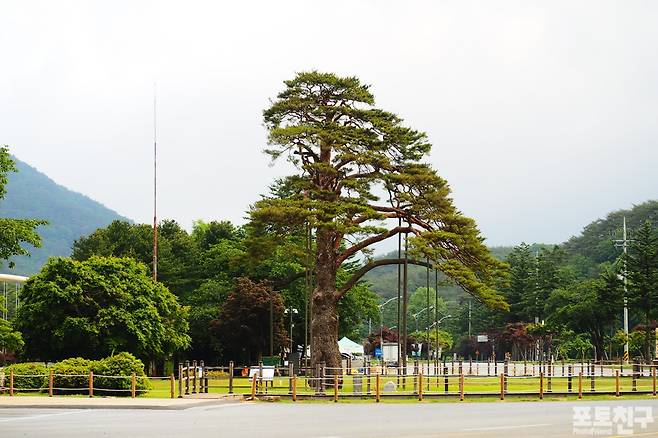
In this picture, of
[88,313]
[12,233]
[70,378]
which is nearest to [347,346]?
[88,313]

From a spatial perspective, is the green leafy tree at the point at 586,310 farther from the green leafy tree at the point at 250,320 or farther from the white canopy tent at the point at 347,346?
the green leafy tree at the point at 250,320

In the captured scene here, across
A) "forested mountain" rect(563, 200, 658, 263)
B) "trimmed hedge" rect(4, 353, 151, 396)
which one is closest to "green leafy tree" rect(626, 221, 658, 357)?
"trimmed hedge" rect(4, 353, 151, 396)

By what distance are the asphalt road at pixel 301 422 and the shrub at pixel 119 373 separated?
9.03 m

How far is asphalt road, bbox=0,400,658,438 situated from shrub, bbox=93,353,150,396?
355 inches

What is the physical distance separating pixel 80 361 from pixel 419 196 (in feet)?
64.2

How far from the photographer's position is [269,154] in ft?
184

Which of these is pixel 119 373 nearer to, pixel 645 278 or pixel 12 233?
pixel 12 233

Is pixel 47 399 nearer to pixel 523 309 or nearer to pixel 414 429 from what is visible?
pixel 414 429

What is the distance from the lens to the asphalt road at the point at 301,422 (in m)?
21.5

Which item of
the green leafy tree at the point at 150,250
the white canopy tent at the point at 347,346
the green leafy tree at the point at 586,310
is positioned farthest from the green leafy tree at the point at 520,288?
the green leafy tree at the point at 150,250

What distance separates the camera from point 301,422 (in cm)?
2573

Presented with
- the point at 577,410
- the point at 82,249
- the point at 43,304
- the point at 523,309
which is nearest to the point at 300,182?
the point at 43,304

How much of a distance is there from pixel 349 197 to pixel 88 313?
15.2m

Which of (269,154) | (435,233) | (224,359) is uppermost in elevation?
(269,154)
